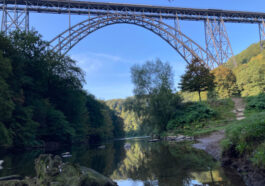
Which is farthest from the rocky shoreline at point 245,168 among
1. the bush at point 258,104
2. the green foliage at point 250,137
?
the bush at point 258,104

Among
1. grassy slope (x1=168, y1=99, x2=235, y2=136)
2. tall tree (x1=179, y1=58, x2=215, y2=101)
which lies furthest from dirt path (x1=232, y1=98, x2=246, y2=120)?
tall tree (x1=179, y1=58, x2=215, y2=101)

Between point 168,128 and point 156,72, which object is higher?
point 156,72

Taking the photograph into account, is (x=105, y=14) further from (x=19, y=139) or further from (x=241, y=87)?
(x=241, y=87)

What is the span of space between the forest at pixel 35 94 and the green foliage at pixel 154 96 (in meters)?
9.01

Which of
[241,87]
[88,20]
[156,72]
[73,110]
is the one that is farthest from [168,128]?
[88,20]

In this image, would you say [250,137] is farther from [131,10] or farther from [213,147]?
[131,10]

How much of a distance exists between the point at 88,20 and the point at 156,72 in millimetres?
12695

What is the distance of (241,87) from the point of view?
3372 cm

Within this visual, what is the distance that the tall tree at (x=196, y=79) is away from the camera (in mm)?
27984

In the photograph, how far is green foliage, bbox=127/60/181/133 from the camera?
25047 millimetres

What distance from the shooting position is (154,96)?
25688 millimetres

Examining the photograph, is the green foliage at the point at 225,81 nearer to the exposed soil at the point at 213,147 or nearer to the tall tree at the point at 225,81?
the tall tree at the point at 225,81

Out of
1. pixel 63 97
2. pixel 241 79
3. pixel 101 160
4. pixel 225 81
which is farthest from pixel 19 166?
pixel 241 79

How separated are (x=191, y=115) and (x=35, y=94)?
17.9 metres
